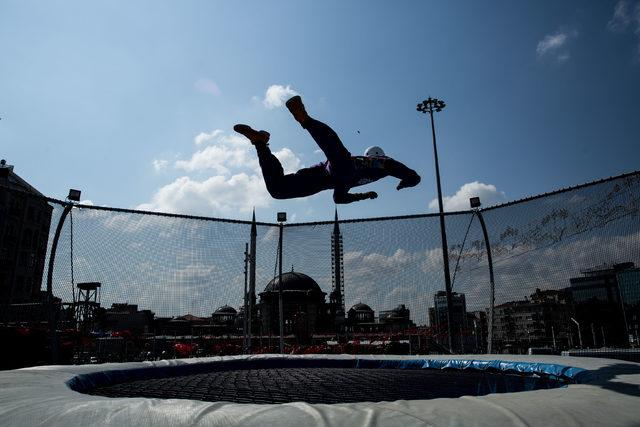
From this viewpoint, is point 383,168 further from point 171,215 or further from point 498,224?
point 171,215

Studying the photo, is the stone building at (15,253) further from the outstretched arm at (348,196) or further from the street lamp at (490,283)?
the street lamp at (490,283)

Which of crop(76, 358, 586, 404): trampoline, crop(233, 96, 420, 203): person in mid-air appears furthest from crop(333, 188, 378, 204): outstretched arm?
crop(76, 358, 586, 404): trampoline

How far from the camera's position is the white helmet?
3.99m

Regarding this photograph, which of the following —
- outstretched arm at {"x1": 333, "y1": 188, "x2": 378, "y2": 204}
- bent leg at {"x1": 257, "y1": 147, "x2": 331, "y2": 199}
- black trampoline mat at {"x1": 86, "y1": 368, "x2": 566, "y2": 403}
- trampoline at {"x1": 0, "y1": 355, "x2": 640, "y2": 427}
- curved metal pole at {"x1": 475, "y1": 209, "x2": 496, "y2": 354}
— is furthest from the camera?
curved metal pole at {"x1": 475, "y1": 209, "x2": 496, "y2": 354}

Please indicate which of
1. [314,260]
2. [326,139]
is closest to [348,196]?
[326,139]

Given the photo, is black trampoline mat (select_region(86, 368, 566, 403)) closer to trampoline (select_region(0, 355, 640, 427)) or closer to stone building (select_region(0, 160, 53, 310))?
trampoline (select_region(0, 355, 640, 427))

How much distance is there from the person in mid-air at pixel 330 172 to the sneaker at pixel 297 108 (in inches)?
14.1

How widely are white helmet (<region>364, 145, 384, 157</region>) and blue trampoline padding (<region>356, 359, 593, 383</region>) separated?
2.48 m

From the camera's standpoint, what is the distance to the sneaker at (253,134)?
379 cm

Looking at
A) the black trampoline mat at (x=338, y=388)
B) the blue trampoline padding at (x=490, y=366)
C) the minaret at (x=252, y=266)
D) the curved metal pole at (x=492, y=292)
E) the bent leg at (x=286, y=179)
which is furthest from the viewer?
the minaret at (x=252, y=266)

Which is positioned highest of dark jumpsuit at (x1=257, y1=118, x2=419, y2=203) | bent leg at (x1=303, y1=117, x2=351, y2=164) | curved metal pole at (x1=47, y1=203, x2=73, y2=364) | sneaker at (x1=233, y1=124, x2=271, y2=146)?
sneaker at (x1=233, y1=124, x2=271, y2=146)

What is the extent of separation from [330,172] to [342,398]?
200 cm

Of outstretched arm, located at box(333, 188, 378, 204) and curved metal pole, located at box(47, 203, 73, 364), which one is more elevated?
outstretched arm, located at box(333, 188, 378, 204)

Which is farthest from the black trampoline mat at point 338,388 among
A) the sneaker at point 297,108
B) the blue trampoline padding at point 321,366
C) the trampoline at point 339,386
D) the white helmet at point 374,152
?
the sneaker at point 297,108
